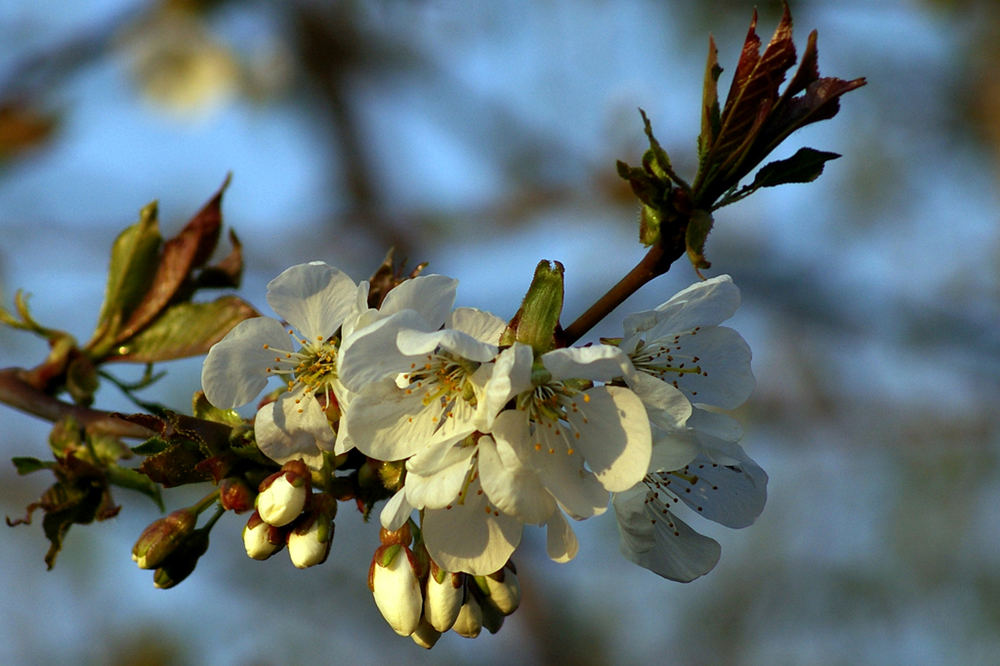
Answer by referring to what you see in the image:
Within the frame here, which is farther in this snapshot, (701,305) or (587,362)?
(701,305)

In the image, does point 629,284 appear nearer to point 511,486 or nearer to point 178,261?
point 511,486

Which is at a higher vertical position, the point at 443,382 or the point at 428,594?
the point at 443,382

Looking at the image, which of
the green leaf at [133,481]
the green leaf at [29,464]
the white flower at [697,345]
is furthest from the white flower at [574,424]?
the green leaf at [29,464]

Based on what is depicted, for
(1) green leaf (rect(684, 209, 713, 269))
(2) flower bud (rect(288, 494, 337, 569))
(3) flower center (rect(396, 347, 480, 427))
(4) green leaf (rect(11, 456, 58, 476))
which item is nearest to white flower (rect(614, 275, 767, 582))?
(1) green leaf (rect(684, 209, 713, 269))

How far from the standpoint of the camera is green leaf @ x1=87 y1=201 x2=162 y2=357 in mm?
1615

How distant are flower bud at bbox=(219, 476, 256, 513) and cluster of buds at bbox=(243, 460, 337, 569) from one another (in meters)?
0.02

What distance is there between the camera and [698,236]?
102 cm

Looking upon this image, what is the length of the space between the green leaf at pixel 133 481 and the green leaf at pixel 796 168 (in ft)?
3.16

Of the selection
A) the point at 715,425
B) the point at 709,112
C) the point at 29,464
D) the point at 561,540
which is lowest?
the point at 29,464

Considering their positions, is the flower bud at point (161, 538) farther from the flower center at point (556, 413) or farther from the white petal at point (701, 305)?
the white petal at point (701, 305)

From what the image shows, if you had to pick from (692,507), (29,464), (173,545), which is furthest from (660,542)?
(29,464)

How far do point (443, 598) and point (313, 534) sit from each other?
0.60 feet

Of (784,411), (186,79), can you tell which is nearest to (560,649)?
(784,411)

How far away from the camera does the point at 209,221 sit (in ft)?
5.46
